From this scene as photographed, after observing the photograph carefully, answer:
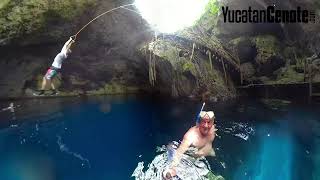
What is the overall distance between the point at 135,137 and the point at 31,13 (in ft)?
18.7

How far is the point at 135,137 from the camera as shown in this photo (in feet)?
34.2

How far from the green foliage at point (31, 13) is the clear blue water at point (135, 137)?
9.11 feet

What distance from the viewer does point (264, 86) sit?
48.2 ft

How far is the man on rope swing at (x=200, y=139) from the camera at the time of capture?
309 inches

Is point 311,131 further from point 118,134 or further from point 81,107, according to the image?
point 81,107

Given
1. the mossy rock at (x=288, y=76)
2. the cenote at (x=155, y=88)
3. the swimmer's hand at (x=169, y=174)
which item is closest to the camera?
the swimmer's hand at (x=169, y=174)

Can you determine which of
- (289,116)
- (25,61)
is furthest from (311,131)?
(25,61)

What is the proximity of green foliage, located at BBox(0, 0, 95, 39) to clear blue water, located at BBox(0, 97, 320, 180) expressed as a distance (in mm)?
2775

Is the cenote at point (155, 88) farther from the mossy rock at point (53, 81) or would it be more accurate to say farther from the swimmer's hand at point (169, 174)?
the swimmer's hand at point (169, 174)

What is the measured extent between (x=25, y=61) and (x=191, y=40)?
630 centimetres

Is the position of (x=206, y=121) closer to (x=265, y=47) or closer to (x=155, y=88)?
(x=155, y=88)

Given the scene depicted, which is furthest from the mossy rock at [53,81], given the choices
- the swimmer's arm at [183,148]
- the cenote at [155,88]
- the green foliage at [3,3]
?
the swimmer's arm at [183,148]

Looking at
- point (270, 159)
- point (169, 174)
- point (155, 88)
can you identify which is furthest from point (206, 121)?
point (155, 88)

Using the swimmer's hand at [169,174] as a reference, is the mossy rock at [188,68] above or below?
above
